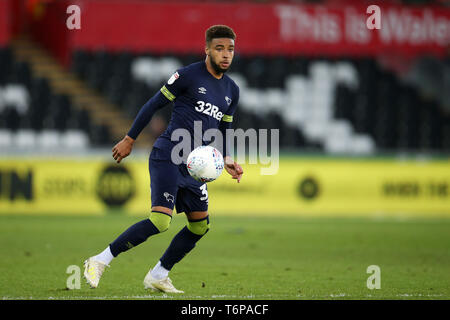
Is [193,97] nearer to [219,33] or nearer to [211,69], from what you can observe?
[211,69]

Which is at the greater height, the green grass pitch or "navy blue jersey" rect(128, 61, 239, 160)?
"navy blue jersey" rect(128, 61, 239, 160)

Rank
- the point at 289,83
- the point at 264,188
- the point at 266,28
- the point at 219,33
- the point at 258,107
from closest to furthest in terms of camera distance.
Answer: the point at 219,33 → the point at 264,188 → the point at 266,28 → the point at 258,107 → the point at 289,83

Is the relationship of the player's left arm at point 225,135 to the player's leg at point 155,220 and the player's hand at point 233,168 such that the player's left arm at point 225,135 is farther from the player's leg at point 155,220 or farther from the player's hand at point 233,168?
the player's leg at point 155,220

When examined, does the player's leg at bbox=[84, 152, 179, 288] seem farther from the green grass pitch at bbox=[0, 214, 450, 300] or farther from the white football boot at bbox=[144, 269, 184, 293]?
the white football boot at bbox=[144, 269, 184, 293]

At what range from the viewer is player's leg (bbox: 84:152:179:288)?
6.88 meters

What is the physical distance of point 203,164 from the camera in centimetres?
677

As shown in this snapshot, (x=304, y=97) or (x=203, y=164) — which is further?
(x=304, y=97)

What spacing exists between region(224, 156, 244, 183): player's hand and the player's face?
0.88 meters

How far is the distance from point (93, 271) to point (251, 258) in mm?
3482

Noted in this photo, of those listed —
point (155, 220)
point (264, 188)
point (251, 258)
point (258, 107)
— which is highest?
point (258, 107)

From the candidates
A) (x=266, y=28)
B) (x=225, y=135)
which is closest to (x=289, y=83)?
(x=266, y=28)

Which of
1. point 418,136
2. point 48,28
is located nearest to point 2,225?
point 48,28

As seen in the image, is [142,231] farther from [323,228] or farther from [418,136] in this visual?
[418,136]

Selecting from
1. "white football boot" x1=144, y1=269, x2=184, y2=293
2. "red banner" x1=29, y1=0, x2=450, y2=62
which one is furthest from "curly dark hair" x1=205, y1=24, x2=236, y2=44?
"red banner" x1=29, y1=0, x2=450, y2=62
